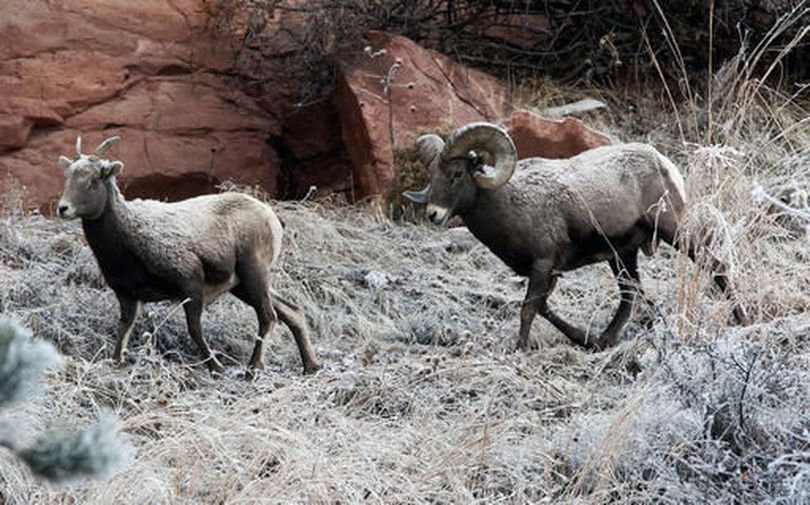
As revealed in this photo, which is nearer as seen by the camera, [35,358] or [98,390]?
[35,358]

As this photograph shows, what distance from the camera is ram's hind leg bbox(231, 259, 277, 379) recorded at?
7.87 meters

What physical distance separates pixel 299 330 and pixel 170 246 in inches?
39.6

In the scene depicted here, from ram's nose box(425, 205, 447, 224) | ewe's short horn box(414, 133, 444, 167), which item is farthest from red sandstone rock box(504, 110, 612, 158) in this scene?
ram's nose box(425, 205, 447, 224)

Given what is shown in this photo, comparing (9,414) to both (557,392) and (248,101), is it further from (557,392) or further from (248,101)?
(248,101)

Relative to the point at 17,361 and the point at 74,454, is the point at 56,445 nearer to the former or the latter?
the point at 74,454

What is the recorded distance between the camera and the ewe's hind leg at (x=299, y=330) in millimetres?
8070

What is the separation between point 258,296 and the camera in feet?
26.0

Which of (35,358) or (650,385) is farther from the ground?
(35,358)

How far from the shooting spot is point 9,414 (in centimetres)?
630

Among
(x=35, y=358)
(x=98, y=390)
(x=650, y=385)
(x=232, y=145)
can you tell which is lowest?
(x=232, y=145)

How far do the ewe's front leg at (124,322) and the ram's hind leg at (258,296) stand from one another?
0.62m

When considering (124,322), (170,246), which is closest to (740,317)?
(170,246)

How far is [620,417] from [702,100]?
7.31 m

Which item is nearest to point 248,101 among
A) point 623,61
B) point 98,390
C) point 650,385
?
point 623,61
